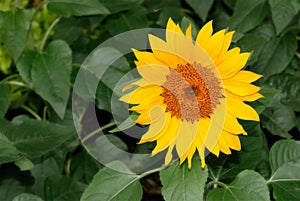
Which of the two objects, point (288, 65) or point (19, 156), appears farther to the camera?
point (288, 65)

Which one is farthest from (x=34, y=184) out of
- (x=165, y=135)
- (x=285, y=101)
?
(x=285, y=101)

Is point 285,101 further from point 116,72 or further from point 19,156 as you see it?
point 19,156

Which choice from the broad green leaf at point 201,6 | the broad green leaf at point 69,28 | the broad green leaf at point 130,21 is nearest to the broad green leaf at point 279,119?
the broad green leaf at point 201,6

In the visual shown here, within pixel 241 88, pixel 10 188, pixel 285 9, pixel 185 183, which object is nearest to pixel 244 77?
pixel 241 88

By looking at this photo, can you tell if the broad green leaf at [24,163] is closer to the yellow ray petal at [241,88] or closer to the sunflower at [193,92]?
the sunflower at [193,92]

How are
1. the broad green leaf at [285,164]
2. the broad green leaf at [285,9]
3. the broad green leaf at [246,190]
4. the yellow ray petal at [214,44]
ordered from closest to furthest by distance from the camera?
the yellow ray petal at [214,44] → the broad green leaf at [246,190] → the broad green leaf at [285,164] → the broad green leaf at [285,9]

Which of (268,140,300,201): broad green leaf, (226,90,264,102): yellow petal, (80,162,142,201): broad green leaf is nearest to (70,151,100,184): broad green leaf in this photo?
(80,162,142,201): broad green leaf

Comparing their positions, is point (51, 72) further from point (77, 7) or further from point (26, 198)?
point (26, 198)
